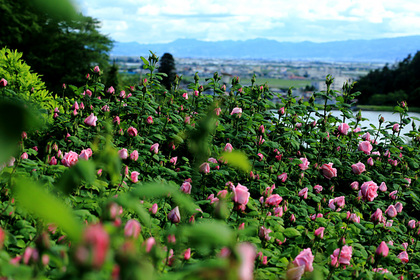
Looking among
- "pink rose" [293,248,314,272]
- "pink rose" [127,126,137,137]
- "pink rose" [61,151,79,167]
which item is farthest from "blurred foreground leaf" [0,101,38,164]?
"pink rose" [127,126,137,137]

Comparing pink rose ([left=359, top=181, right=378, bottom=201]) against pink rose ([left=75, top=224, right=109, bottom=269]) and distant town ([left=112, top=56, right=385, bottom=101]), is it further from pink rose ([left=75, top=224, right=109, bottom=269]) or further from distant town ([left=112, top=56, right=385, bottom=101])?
pink rose ([left=75, top=224, right=109, bottom=269])

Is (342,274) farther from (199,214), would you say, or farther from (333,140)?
(333,140)

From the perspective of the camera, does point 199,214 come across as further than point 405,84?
No

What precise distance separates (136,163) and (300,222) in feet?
3.98

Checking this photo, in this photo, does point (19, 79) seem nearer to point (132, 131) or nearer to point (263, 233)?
point (132, 131)

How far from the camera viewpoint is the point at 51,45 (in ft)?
90.9

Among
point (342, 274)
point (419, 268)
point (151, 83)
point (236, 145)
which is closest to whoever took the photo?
point (342, 274)

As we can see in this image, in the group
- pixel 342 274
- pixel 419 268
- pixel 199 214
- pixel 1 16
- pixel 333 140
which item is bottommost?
pixel 419 268

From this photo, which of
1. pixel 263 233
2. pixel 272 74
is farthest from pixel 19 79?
pixel 272 74

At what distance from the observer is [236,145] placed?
3.56 meters

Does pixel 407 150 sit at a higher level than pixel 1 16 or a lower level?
lower

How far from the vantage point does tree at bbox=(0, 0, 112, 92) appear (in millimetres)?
24119

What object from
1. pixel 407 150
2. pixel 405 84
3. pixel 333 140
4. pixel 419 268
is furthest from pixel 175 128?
pixel 405 84

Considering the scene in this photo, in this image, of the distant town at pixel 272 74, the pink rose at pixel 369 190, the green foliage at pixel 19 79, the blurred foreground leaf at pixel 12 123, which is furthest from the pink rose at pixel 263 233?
the green foliage at pixel 19 79
